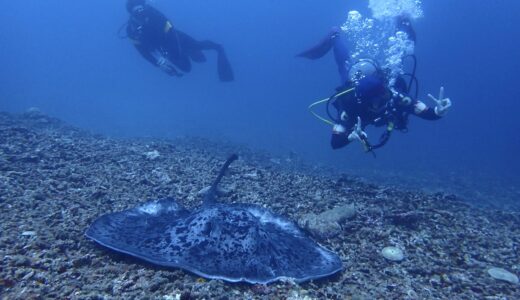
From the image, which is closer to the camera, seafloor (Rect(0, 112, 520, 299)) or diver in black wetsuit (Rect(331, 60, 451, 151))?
seafloor (Rect(0, 112, 520, 299))

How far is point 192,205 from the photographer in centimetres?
631

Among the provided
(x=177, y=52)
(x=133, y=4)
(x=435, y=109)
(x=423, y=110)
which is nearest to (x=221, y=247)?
(x=435, y=109)

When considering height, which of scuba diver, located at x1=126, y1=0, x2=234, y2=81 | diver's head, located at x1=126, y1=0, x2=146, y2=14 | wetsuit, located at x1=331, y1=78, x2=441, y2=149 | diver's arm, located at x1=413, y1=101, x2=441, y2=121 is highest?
diver's head, located at x1=126, y1=0, x2=146, y2=14

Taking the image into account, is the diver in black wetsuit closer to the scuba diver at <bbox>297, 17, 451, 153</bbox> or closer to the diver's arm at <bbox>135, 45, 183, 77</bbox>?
the scuba diver at <bbox>297, 17, 451, 153</bbox>

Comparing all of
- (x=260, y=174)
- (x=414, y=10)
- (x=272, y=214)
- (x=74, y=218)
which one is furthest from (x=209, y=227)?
(x=414, y=10)

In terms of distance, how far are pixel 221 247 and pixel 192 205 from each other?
2.90 meters

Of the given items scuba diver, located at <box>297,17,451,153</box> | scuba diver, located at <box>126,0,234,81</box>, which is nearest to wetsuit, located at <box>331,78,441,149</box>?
scuba diver, located at <box>297,17,451,153</box>

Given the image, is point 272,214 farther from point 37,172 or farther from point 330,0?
point 330,0

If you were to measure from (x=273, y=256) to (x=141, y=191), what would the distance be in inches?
151

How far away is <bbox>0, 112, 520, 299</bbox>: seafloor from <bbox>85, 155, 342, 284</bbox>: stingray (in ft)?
0.86

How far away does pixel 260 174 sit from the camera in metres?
8.43

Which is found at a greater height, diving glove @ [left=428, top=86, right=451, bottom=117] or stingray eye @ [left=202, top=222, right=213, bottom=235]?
diving glove @ [left=428, top=86, right=451, bottom=117]

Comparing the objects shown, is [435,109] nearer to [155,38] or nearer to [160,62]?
[160,62]

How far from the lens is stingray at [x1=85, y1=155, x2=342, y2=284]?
11.1ft
